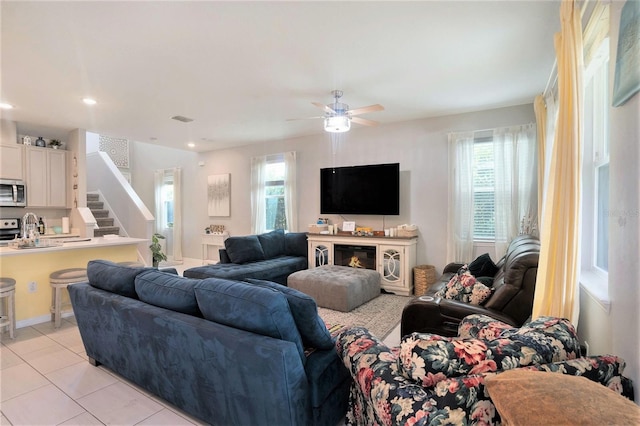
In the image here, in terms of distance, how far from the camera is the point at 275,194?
21.6 feet

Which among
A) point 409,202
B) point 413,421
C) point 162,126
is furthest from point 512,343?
point 162,126

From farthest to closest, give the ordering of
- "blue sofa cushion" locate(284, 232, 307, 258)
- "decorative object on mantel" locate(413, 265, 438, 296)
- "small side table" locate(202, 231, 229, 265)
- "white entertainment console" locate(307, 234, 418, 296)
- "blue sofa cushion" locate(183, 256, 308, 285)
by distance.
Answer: "small side table" locate(202, 231, 229, 265) → "blue sofa cushion" locate(284, 232, 307, 258) → "white entertainment console" locate(307, 234, 418, 296) → "decorative object on mantel" locate(413, 265, 438, 296) → "blue sofa cushion" locate(183, 256, 308, 285)

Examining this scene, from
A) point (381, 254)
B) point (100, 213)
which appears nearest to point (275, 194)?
point (381, 254)

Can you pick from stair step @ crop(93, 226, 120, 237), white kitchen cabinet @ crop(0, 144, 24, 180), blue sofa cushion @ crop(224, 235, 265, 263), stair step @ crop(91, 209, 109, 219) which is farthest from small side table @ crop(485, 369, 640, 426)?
stair step @ crop(91, 209, 109, 219)

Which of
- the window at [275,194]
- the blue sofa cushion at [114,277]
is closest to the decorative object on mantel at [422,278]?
the window at [275,194]

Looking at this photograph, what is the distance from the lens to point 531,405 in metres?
0.88

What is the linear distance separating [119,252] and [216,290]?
3.50 meters

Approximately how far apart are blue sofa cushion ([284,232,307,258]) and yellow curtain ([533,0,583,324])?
4.07 metres

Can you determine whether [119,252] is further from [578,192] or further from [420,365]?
[578,192]

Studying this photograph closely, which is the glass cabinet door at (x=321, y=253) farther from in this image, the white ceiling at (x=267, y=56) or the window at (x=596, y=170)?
the window at (x=596, y=170)

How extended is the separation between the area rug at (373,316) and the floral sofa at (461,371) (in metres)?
1.98

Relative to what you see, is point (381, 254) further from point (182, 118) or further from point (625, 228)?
point (182, 118)

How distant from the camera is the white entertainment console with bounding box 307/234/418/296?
472 cm

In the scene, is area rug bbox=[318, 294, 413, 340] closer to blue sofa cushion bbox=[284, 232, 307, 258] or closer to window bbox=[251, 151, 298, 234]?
blue sofa cushion bbox=[284, 232, 307, 258]
